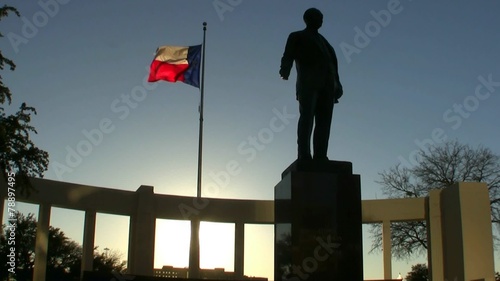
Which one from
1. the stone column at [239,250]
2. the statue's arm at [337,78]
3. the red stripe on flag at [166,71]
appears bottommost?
the stone column at [239,250]

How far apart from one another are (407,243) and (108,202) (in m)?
15.6

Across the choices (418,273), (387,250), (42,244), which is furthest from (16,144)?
(418,273)

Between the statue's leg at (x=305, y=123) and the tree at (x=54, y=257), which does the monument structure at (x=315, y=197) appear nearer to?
the statue's leg at (x=305, y=123)

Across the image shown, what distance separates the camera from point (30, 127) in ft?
40.1

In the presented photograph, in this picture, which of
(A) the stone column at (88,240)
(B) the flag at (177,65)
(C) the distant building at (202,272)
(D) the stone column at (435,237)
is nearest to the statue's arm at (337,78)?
(B) the flag at (177,65)

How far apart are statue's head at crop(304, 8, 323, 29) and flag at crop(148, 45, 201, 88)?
1007cm

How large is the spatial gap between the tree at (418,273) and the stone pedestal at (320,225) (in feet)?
105

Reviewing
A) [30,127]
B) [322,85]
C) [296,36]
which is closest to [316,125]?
[322,85]

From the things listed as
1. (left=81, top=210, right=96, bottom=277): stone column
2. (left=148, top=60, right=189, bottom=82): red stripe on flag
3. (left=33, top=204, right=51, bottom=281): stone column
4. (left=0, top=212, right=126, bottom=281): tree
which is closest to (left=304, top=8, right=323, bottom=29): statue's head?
(left=148, top=60, right=189, bottom=82): red stripe on flag

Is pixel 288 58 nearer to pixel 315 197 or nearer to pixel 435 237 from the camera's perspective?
pixel 315 197

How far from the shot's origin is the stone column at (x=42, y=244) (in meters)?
16.8

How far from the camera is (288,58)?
8273mm

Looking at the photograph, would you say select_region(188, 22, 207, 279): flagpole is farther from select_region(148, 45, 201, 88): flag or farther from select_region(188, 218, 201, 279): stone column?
select_region(148, 45, 201, 88): flag

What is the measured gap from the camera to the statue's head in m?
8.48
